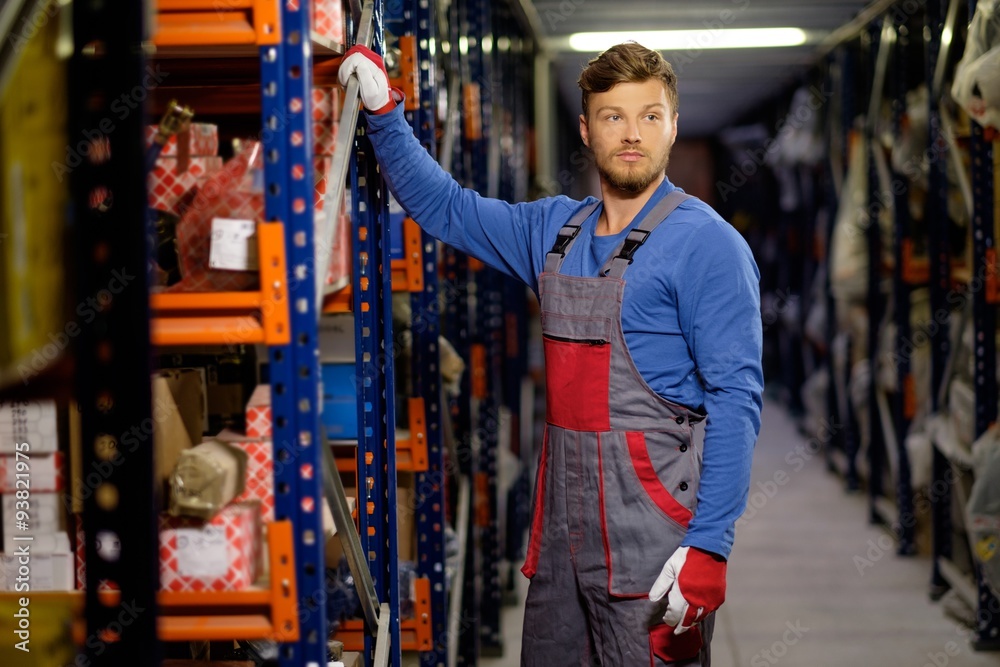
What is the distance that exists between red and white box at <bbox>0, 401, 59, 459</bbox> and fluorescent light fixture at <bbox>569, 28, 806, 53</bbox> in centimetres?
615

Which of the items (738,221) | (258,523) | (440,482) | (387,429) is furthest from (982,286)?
(738,221)

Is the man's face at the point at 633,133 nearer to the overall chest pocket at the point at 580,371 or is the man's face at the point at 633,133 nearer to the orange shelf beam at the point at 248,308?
the overall chest pocket at the point at 580,371

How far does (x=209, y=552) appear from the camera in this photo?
6.45 feet

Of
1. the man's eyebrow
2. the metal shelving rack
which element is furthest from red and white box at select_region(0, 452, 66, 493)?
the metal shelving rack

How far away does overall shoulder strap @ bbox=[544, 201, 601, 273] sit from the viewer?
2.62 metres

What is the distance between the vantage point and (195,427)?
2459mm

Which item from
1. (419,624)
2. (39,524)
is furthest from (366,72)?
(419,624)

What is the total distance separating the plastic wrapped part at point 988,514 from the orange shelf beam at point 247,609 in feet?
10.8

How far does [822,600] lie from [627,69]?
3.81m

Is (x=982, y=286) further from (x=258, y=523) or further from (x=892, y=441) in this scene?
(x=258, y=523)

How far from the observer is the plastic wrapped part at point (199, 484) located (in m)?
1.95

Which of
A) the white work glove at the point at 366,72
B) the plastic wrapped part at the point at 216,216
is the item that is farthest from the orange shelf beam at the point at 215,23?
the white work glove at the point at 366,72

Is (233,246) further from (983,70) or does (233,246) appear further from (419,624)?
(983,70)

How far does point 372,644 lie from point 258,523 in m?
0.65
